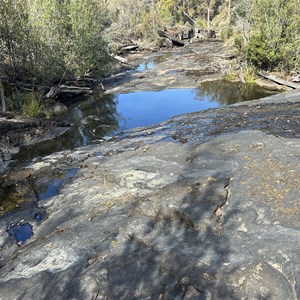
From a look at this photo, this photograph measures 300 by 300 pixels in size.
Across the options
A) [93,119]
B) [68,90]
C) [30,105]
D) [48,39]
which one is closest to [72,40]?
[48,39]

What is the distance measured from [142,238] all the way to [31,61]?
15034 mm

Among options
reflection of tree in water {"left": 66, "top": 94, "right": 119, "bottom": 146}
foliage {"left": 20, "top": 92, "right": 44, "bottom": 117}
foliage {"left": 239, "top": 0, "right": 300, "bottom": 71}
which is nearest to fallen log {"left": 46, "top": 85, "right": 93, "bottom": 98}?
reflection of tree in water {"left": 66, "top": 94, "right": 119, "bottom": 146}

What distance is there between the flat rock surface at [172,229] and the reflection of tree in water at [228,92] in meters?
10.5

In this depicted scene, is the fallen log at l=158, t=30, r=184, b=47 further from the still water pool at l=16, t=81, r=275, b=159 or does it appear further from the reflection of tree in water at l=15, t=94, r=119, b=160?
the reflection of tree in water at l=15, t=94, r=119, b=160

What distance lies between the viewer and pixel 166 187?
6891 mm

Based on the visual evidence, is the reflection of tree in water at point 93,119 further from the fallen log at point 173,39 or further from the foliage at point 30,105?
the fallen log at point 173,39

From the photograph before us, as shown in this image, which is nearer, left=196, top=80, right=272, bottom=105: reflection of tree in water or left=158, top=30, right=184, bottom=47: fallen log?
left=196, top=80, right=272, bottom=105: reflection of tree in water

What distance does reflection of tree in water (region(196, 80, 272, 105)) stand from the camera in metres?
19.3

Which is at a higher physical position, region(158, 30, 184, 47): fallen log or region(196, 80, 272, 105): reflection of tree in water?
region(158, 30, 184, 47): fallen log

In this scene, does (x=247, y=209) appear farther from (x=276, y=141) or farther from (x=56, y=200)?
(x=56, y=200)

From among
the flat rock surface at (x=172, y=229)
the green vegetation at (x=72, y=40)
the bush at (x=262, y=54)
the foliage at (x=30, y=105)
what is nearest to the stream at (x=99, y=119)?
the flat rock surface at (x=172, y=229)

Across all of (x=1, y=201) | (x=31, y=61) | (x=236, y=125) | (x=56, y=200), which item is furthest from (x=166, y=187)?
(x=31, y=61)

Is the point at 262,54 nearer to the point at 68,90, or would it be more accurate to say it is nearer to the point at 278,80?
the point at 278,80

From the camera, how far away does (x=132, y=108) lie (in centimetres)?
1848
